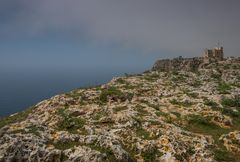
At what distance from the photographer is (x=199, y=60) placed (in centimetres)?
9850

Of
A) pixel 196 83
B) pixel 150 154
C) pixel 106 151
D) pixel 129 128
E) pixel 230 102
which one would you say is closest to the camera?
Result: pixel 106 151

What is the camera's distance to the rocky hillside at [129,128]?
19.0 metres

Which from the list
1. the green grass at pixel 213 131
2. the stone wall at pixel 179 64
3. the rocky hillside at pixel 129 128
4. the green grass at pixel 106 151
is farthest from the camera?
the stone wall at pixel 179 64

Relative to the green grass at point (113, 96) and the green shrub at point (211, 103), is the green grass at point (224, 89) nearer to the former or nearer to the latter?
the green shrub at point (211, 103)

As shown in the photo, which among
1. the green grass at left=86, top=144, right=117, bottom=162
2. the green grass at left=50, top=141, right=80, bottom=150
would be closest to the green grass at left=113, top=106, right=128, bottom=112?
the green grass at left=50, top=141, right=80, bottom=150

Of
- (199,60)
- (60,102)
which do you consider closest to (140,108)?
(60,102)

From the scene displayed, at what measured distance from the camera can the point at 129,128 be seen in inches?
983

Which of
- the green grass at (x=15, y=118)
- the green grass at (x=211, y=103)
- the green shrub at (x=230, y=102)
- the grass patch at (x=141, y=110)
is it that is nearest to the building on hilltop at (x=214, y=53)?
the green shrub at (x=230, y=102)

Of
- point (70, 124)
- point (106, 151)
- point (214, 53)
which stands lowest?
point (106, 151)

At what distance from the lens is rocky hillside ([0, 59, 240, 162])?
746 inches

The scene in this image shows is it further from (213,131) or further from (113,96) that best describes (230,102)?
(113,96)

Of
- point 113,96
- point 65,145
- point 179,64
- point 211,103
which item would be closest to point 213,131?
point 211,103

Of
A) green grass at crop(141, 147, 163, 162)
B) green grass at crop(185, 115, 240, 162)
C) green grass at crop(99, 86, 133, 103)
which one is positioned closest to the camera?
green grass at crop(141, 147, 163, 162)

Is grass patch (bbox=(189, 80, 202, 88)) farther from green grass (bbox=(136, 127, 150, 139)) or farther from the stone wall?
the stone wall
